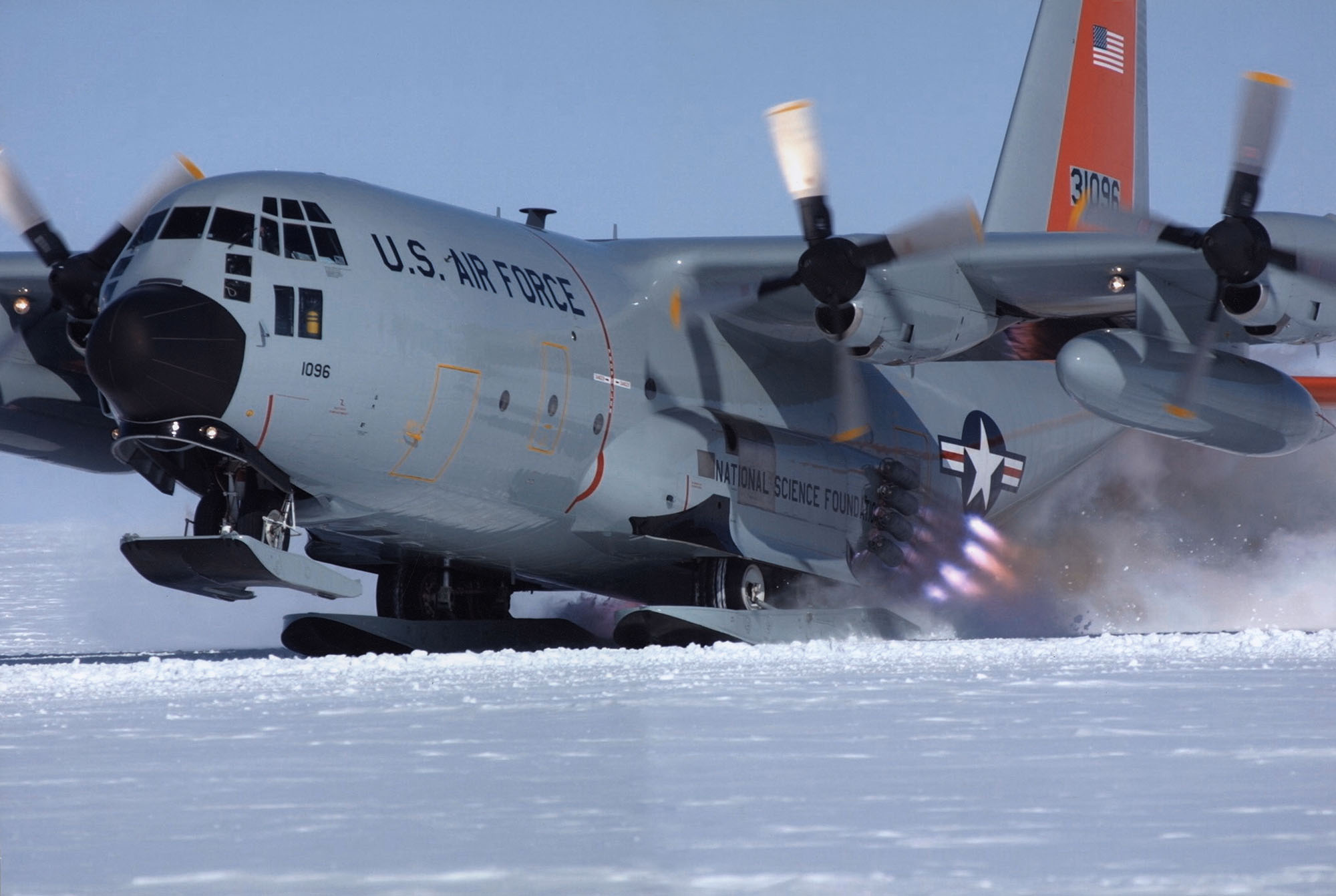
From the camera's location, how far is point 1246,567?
16312mm

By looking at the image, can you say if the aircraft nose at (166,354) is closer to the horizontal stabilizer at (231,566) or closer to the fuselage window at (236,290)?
the fuselage window at (236,290)

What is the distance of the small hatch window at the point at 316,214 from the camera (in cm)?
1000

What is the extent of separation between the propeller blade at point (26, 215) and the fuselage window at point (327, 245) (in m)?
3.11

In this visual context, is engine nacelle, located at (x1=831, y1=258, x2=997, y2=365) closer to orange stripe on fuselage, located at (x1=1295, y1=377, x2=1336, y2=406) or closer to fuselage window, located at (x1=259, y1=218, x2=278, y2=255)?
orange stripe on fuselage, located at (x1=1295, y1=377, x2=1336, y2=406)

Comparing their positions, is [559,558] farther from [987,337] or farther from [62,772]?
[62,772]

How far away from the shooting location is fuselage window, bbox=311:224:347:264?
32.4 feet

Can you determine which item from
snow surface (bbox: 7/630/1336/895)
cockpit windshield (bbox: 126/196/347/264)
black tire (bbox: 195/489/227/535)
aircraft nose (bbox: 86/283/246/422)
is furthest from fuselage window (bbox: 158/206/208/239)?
snow surface (bbox: 7/630/1336/895)

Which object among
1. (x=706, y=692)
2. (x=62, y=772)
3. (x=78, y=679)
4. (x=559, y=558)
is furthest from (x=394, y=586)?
(x=62, y=772)

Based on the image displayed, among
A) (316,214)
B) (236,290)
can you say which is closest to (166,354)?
(236,290)

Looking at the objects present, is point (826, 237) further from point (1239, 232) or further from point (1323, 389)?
point (1323, 389)

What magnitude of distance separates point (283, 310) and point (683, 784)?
19.2 feet

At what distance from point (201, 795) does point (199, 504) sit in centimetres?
567

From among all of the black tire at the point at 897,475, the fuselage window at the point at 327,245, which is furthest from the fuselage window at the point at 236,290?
the black tire at the point at 897,475

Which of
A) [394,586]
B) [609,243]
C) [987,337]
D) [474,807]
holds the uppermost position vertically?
[609,243]
